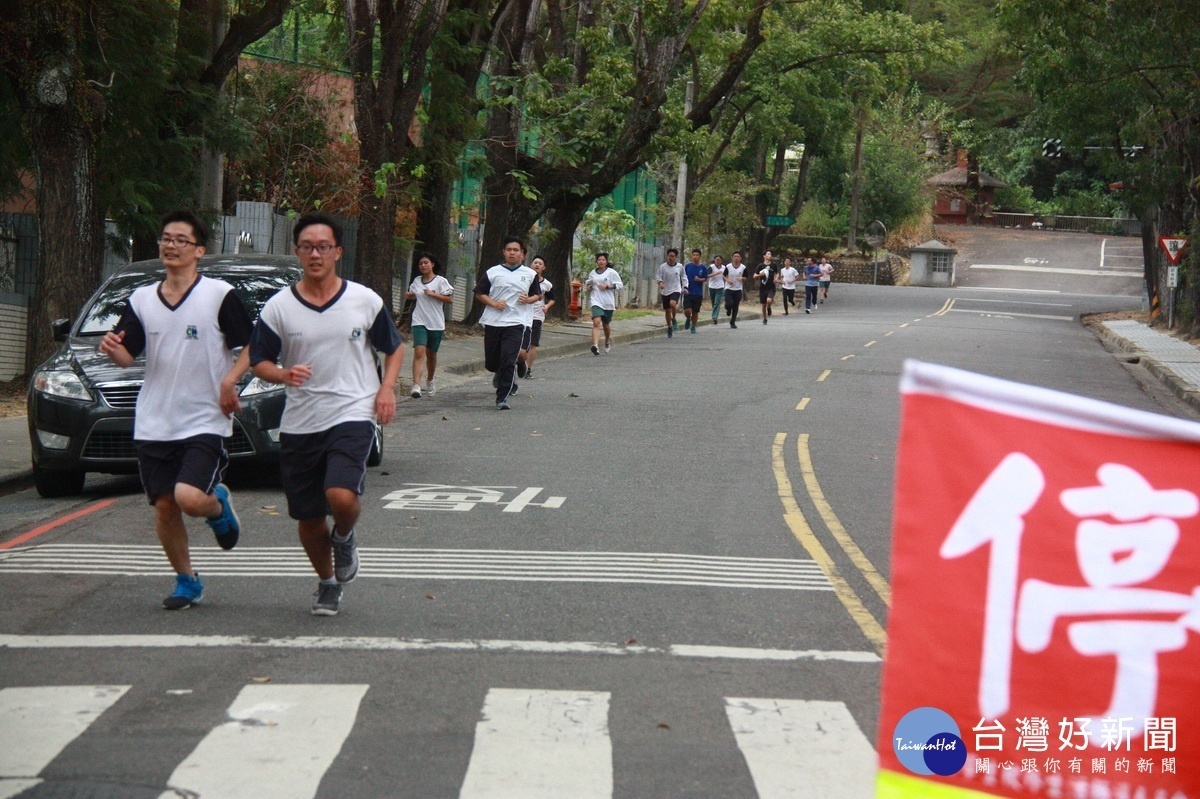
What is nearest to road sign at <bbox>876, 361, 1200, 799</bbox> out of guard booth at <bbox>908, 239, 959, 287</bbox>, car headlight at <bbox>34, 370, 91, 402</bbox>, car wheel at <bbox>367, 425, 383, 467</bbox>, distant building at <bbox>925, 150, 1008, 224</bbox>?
car headlight at <bbox>34, 370, 91, 402</bbox>

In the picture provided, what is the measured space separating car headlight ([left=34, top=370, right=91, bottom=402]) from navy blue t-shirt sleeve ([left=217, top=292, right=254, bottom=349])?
12.9 feet

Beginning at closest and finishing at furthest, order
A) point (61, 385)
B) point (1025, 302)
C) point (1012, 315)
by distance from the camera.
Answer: point (61, 385) < point (1012, 315) < point (1025, 302)

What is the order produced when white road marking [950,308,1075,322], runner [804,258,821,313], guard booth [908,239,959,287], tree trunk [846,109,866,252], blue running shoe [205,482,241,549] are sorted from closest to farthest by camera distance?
blue running shoe [205,482,241,549] < white road marking [950,308,1075,322] < runner [804,258,821,313] < tree trunk [846,109,866,252] < guard booth [908,239,959,287]

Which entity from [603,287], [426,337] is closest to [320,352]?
[426,337]

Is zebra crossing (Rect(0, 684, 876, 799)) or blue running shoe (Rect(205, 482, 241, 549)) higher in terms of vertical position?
blue running shoe (Rect(205, 482, 241, 549))

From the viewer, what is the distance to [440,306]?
704 inches

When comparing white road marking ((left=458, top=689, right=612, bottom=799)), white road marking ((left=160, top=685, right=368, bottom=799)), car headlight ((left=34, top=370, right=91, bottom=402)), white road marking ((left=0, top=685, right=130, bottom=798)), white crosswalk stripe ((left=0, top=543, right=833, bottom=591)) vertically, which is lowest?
white crosswalk stripe ((left=0, top=543, right=833, bottom=591))

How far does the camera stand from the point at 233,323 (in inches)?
289

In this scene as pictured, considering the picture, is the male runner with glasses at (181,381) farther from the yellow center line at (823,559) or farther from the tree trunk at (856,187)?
the tree trunk at (856,187)

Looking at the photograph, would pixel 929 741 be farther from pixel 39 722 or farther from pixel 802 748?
pixel 39 722

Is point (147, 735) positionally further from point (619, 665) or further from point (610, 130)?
point (610, 130)

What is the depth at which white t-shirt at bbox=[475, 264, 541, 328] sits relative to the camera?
1628 centimetres

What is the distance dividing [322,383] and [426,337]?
36.3 ft

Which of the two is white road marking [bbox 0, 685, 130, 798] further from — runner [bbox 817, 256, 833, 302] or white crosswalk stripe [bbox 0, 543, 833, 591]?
runner [bbox 817, 256, 833, 302]
